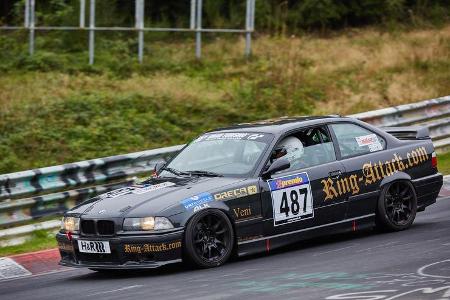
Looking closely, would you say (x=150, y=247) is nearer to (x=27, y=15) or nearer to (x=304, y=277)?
(x=304, y=277)

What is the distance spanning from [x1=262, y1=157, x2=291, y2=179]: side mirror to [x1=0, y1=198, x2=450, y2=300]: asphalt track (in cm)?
Result: 89

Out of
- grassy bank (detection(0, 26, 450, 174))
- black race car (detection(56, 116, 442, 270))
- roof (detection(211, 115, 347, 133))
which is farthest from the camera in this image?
grassy bank (detection(0, 26, 450, 174))

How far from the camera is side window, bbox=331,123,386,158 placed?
37.1 feet

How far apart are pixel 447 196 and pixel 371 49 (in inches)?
465

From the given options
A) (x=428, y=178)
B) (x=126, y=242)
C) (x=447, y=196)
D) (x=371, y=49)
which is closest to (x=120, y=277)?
(x=126, y=242)

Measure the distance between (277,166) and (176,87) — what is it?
1043 centimetres

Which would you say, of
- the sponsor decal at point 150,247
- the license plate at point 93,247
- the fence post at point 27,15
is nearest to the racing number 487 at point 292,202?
the sponsor decal at point 150,247

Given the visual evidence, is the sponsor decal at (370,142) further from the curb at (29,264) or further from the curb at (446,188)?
the curb at (29,264)

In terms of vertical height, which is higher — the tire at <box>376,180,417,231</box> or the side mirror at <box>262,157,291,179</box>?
the side mirror at <box>262,157,291,179</box>

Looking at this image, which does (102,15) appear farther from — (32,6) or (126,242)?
(126,242)

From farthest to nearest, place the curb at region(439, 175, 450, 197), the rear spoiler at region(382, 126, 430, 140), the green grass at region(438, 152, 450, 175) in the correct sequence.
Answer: the green grass at region(438, 152, 450, 175) → the curb at region(439, 175, 450, 197) → the rear spoiler at region(382, 126, 430, 140)

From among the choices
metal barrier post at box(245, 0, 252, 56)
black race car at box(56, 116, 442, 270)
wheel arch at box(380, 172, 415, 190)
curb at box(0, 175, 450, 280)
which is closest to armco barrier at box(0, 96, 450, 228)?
curb at box(0, 175, 450, 280)

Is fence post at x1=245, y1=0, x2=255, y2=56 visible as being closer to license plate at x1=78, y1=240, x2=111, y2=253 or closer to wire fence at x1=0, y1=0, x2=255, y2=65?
wire fence at x1=0, y1=0, x2=255, y2=65

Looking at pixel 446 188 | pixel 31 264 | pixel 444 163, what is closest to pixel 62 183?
pixel 31 264
